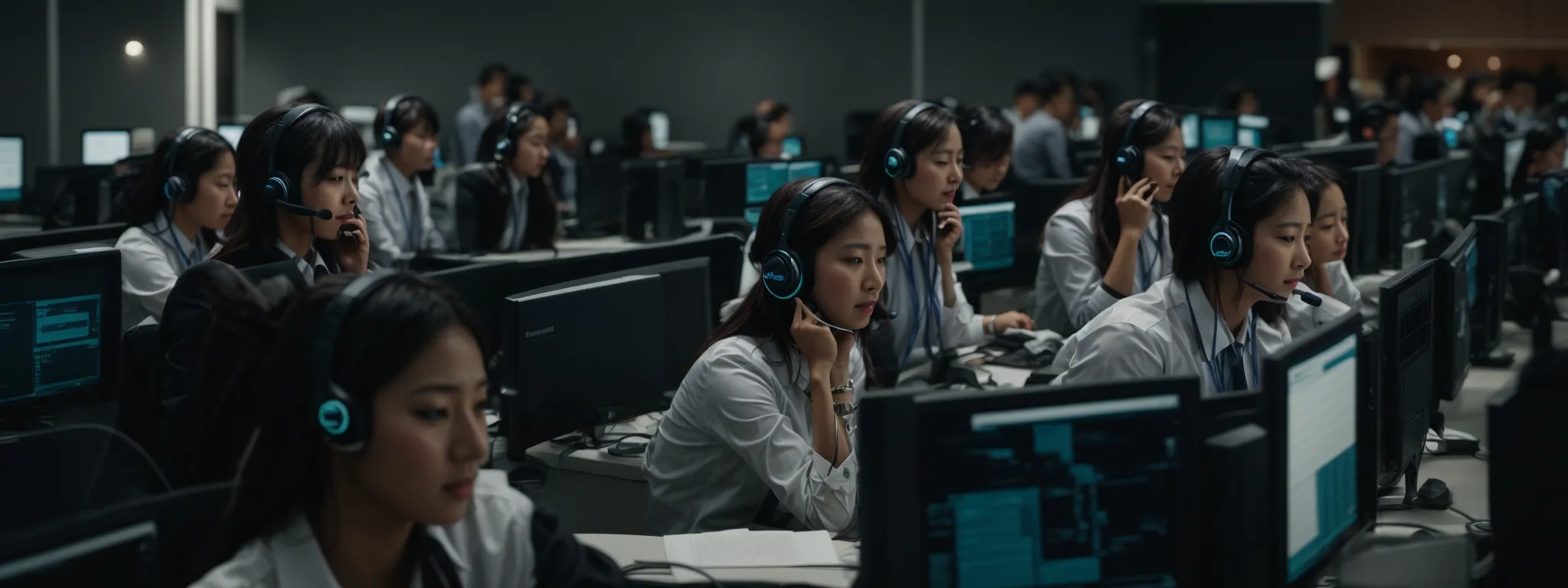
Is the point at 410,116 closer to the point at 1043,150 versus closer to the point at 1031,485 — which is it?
the point at 1043,150

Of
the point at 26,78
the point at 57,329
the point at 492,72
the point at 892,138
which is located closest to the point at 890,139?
the point at 892,138

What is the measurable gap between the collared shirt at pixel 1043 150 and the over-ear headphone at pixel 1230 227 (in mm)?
6935

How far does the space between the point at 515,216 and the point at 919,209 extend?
2703 millimetres

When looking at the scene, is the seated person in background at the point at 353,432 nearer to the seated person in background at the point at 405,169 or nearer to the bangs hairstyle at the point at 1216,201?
the bangs hairstyle at the point at 1216,201

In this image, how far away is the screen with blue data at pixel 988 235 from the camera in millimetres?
5316

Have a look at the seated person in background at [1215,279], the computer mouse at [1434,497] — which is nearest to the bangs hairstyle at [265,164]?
the seated person in background at [1215,279]

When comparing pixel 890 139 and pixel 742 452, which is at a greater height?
pixel 890 139

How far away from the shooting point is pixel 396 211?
6.63 metres

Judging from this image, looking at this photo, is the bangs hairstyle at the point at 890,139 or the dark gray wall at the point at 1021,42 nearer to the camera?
the bangs hairstyle at the point at 890,139

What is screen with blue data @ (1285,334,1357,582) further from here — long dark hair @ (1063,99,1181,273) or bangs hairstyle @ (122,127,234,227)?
bangs hairstyle @ (122,127,234,227)

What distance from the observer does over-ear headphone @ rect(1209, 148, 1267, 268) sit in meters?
2.79

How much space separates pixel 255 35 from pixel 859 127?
16.9 feet

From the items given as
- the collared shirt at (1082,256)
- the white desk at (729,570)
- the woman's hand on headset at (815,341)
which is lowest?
the white desk at (729,570)

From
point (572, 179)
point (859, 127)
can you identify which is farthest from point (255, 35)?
point (859, 127)
